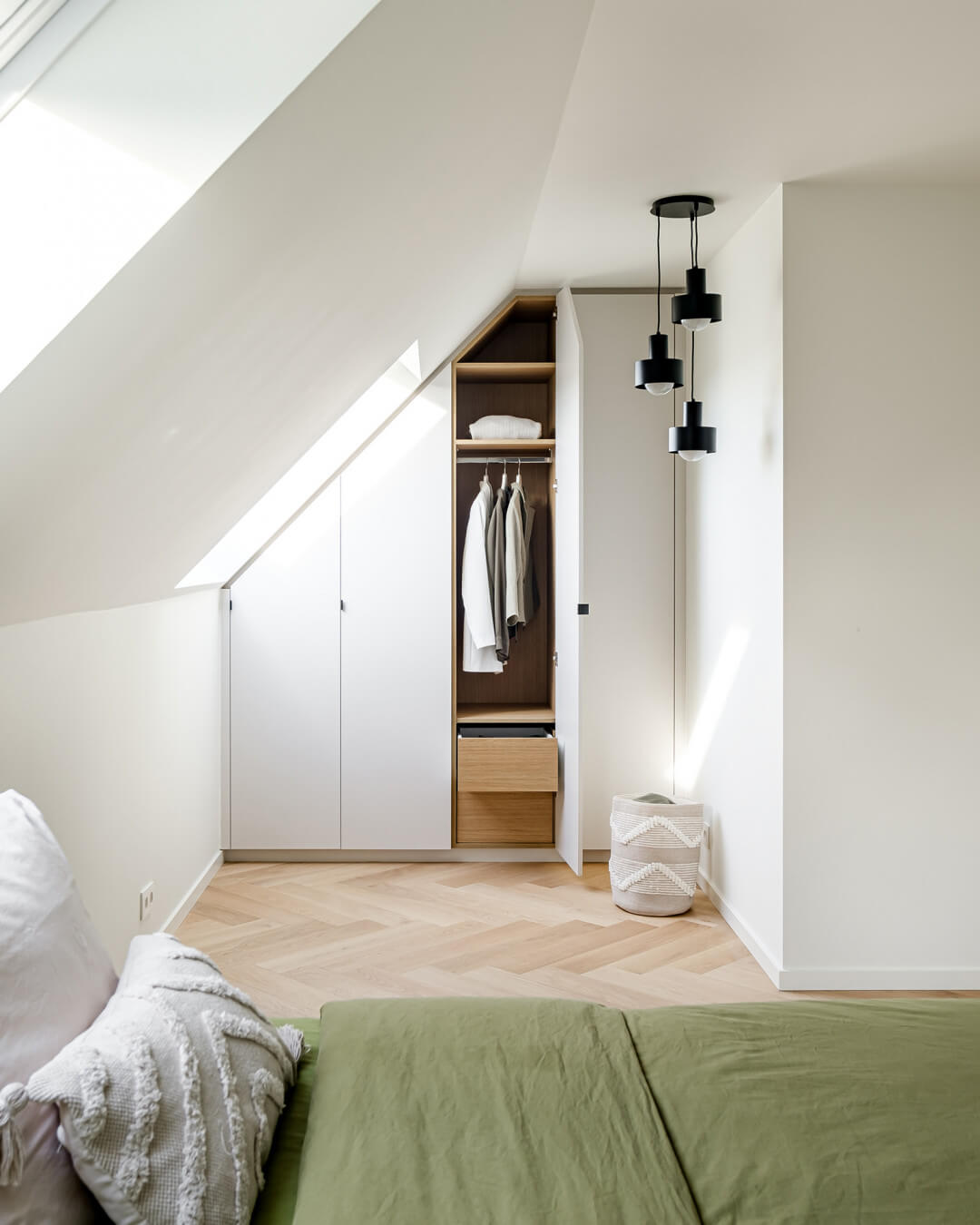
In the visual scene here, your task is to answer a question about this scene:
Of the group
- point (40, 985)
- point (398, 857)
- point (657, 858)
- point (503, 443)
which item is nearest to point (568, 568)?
point (503, 443)

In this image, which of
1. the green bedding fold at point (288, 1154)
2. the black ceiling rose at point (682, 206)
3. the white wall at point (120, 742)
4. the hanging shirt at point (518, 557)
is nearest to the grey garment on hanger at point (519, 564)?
the hanging shirt at point (518, 557)

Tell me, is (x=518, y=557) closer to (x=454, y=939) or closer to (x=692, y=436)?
(x=692, y=436)

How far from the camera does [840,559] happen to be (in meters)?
3.33

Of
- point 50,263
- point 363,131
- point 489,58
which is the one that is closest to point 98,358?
point 50,263

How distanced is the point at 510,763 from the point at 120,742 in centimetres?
196

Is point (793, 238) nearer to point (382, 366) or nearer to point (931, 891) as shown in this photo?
point (382, 366)

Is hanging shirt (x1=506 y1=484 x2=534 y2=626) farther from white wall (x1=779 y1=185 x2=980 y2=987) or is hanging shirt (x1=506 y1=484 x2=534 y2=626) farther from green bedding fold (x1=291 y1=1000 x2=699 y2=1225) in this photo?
green bedding fold (x1=291 y1=1000 x2=699 y2=1225)

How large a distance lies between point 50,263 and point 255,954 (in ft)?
8.82

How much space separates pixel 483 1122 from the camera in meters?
1.50

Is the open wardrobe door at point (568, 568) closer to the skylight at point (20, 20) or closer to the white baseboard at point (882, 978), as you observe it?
the white baseboard at point (882, 978)

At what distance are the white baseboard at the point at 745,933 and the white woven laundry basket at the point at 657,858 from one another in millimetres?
137

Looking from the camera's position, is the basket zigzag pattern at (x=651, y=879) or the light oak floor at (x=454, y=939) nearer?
the light oak floor at (x=454, y=939)

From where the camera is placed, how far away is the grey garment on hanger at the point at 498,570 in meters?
4.74

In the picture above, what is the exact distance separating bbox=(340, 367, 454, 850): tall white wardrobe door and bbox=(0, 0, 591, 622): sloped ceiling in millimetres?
1305
